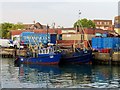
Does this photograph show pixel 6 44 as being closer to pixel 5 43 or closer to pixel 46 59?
pixel 5 43

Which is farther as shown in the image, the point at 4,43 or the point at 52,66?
the point at 4,43

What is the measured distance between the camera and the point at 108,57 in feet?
137

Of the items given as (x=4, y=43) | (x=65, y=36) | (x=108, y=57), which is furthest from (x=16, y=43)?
(x=108, y=57)

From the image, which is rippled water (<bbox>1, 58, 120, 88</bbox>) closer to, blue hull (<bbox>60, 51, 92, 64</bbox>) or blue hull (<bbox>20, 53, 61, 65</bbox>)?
blue hull (<bbox>20, 53, 61, 65</bbox>)

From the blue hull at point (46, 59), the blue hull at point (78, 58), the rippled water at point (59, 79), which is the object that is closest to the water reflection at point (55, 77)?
the rippled water at point (59, 79)

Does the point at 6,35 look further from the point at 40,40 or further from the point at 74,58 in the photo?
the point at 74,58

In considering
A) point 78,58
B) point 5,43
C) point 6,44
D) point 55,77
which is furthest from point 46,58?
point 5,43

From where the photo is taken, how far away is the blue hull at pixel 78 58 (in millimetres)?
41938

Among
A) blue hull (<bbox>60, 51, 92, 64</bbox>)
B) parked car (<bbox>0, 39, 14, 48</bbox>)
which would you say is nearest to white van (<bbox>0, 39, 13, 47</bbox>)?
parked car (<bbox>0, 39, 14, 48</bbox>)

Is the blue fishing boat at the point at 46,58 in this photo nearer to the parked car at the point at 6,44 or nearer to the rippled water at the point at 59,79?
the rippled water at the point at 59,79

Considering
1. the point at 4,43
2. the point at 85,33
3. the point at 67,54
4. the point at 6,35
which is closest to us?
the point at 67,54

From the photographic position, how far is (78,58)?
42.0 meters

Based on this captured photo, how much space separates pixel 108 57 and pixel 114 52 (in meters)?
1.01

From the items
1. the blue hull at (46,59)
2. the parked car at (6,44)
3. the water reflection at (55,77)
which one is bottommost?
the water reflection at (55,77)
